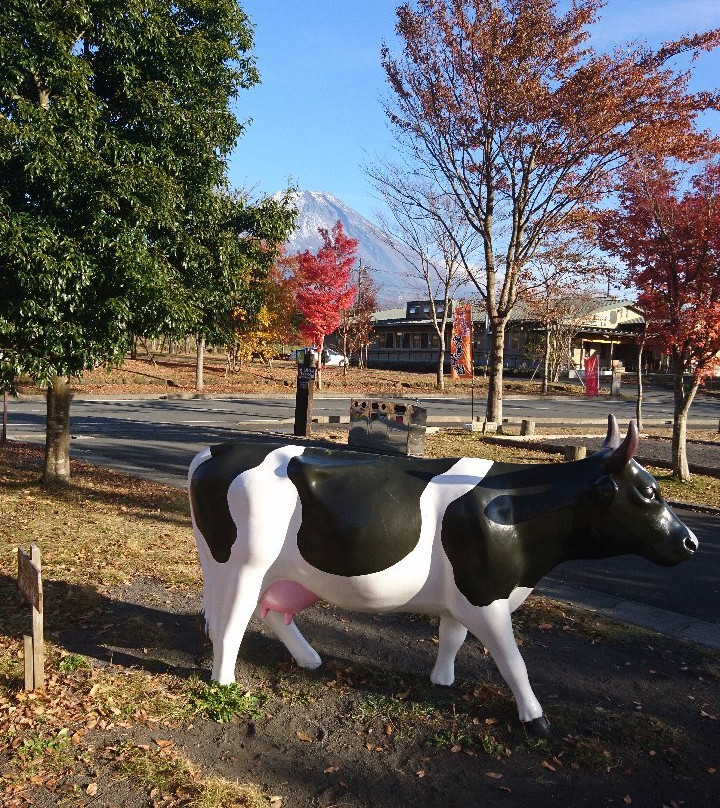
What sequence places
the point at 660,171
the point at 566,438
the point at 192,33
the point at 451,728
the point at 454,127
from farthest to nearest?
the point at 566,438 < the point at 454,127 < the point at 660,171 < the point at 192,33 < the point at 451,728

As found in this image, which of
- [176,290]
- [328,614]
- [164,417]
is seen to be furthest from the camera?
[164,417]

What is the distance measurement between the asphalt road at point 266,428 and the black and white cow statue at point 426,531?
324 cm

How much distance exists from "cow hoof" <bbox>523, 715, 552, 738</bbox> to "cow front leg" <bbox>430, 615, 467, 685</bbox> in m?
0.72

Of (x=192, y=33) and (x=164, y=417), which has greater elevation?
(x=192, y=33)

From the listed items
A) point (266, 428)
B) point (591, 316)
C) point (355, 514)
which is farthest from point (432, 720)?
point (591, 316)

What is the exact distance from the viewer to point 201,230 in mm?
9766

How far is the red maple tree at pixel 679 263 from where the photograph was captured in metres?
12.3

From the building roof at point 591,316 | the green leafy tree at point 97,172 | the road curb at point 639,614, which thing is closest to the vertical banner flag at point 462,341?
the building roof at point 591,316

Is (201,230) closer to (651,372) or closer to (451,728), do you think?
(451,728)

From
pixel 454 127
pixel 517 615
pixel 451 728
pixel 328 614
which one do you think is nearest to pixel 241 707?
pixel 451 728

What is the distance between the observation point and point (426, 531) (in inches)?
166

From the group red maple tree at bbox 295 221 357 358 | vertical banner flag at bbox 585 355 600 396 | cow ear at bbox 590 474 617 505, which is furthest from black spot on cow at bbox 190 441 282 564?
vertical banner flag at bbox 585 355 600 396

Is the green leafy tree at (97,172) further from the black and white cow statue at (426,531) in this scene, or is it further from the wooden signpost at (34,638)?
the black and white cow statue at (426,531)

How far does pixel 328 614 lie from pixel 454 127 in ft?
47.3
